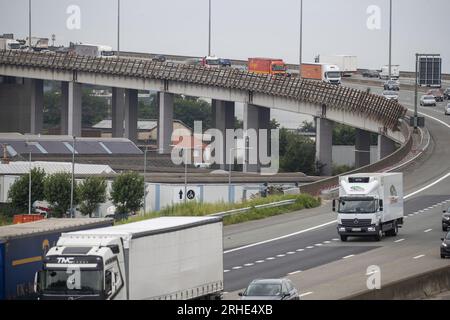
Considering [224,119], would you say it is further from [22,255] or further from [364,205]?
[22,255]

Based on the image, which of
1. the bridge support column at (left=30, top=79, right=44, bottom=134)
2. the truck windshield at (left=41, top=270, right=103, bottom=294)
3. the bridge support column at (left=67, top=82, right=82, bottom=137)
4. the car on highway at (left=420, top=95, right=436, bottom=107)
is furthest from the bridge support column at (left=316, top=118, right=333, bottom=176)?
the truck windshield at (left=41, top=270, right=103, bottom=294)

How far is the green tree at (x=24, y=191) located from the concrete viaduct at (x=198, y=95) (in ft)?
91.7

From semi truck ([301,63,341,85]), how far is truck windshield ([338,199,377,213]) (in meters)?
93.7

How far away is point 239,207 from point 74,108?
278ft

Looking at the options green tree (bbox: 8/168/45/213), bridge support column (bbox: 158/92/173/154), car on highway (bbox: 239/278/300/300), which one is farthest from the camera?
bridge support column (bbox: 158/92/173/154)

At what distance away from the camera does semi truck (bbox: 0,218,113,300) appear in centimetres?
3384

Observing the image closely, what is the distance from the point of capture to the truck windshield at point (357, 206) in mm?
58844

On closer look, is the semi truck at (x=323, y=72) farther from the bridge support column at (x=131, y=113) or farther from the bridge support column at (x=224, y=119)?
the bridge support column at (x=131, y=113)

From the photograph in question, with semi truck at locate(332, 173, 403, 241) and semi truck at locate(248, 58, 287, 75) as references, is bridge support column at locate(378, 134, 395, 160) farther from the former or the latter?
semi truck at locate(332, 173, 403, 241)

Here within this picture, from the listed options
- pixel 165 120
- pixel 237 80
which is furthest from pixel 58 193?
pixel 165 120

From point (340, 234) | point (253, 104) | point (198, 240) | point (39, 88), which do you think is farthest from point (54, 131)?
point (198, 240)

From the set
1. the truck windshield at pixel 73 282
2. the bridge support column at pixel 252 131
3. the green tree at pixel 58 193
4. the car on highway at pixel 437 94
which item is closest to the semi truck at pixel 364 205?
the truck windshield at pixel 73 282
